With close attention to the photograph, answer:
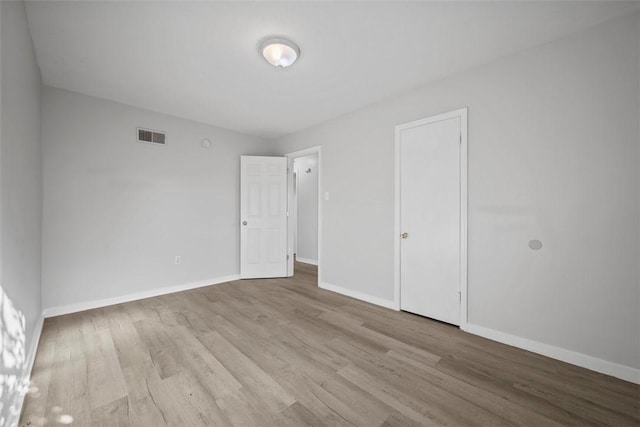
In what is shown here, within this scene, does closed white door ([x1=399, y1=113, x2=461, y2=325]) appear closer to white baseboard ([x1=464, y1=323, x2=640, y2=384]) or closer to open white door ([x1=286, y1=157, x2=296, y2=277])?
white baseboard ([x1=464, y1=323, x2=640, y2=384])

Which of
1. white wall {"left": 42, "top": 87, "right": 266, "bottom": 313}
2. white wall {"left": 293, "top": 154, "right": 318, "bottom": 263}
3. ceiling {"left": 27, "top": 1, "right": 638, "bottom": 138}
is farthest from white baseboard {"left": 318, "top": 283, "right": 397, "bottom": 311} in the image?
ceiling {"left": 27, "top": 1, "right": 638, "bottom": 138}

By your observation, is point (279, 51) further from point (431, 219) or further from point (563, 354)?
point (563, 354)

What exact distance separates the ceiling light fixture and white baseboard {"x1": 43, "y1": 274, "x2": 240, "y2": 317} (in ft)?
10.7

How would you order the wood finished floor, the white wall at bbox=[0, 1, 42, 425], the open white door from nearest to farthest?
the white wall at bbox=[0, 1, 42, 425]
the wood finished floor
the open white door

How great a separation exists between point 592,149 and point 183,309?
13.7 feet

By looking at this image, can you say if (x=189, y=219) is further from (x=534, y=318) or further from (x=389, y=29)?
(x=534, y=318)

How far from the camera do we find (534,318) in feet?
6.97

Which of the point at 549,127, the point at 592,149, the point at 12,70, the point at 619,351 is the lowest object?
the point at 619,351

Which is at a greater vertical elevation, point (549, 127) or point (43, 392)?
point (549, 127)

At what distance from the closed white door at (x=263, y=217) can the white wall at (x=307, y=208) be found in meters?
1.58

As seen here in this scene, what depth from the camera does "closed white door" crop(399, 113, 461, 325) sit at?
8.49 feet

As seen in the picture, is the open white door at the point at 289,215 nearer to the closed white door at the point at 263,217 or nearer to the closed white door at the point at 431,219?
the closed white door at the point at 263,217

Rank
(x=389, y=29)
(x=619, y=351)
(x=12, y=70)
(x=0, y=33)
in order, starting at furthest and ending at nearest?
1. (x=389, y=29)
2. (x=619, y=351)
3. (x=12, y=70)
4. (x=0, y=33)

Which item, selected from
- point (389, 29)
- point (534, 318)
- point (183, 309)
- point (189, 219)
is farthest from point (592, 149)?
point (189, 219)
